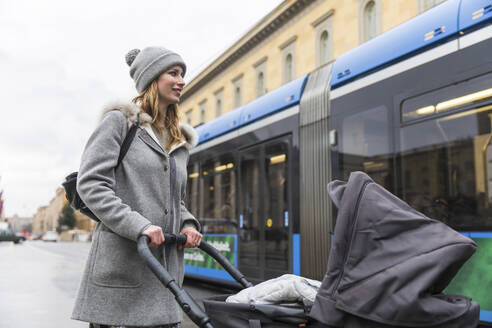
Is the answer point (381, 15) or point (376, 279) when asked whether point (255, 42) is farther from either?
point (376, 279)

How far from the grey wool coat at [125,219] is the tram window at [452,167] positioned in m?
3.33

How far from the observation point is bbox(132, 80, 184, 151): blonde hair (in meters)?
2.34

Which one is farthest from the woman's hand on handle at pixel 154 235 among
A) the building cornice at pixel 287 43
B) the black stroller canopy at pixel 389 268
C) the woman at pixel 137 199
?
the building cornice at pixel 287 43

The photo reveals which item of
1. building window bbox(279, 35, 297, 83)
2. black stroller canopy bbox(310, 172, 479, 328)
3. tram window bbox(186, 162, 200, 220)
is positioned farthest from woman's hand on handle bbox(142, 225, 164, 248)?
building window bbox(279, 35, 297, 83)

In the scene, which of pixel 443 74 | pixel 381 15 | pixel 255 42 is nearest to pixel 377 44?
pixel 443 74

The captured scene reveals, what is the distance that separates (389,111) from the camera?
5668mm

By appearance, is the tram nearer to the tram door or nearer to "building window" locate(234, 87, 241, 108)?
the tram door

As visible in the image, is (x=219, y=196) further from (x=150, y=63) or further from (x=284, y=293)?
(x=284, y=293)

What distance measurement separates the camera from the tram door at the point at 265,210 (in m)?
7.47

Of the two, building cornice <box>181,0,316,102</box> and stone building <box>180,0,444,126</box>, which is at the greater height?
building cornice <box>181,0,316,102</box>

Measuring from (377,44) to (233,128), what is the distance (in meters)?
3.82

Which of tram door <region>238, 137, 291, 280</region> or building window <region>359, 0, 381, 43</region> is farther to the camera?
building window <region>359, 0, 381, 43</region>

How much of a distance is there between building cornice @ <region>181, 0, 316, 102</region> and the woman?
2556 cm

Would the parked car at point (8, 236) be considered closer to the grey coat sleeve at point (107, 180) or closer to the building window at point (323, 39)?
the building window at point (323, 39)
